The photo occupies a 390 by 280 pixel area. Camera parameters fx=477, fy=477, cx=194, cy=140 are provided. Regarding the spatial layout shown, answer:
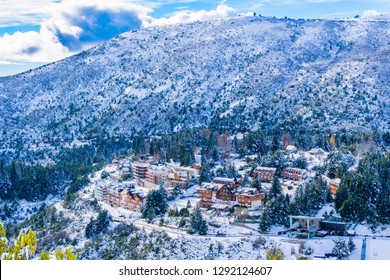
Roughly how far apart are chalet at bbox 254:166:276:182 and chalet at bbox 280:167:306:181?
1.17m

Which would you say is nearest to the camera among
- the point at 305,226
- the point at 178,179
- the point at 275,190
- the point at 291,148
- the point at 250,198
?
the point at 305,226

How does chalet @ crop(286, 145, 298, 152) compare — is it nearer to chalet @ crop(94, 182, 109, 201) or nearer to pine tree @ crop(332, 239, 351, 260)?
chalet @ crop(94, 182, 109, 201)

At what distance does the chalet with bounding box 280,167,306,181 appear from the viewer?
38562 mm

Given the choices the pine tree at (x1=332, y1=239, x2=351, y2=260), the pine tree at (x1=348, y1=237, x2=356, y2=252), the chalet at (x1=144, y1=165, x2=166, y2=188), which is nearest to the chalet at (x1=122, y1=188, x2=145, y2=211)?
the chalet at (x1=144, y1=165, x2=166, y2=188)

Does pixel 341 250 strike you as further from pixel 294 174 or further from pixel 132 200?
pixel 132 200

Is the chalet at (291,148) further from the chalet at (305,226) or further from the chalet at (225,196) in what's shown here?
the chalet at (305,226)

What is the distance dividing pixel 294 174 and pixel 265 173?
7.70ft

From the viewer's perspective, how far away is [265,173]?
129ft

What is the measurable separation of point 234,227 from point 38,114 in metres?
A: 81.2

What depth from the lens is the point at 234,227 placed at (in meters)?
30.3

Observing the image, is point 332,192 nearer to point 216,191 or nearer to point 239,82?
point 216,191

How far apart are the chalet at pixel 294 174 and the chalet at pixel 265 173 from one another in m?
1.17

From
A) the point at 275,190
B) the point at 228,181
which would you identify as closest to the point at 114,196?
the point at 228,181
